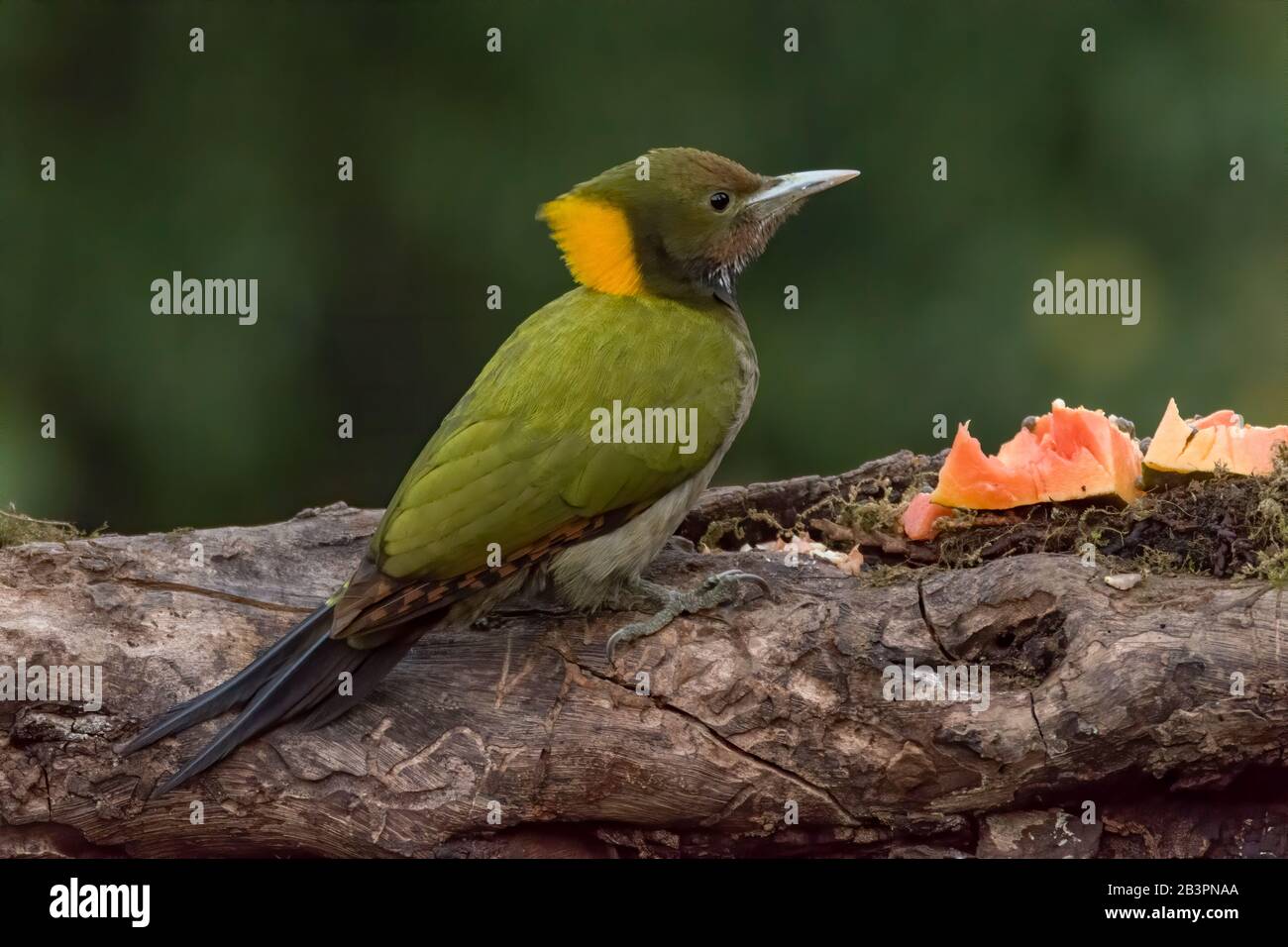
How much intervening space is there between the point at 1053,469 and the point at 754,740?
1.09m

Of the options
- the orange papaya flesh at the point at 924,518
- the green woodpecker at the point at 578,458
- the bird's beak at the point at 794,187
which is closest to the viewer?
the green woodpecker at the point at 578,458

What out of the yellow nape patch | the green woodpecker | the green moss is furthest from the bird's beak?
the green moss

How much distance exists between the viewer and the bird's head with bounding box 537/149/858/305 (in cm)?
409

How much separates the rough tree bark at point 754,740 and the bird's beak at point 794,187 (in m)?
1.18

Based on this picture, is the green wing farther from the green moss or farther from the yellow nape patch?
the green moss

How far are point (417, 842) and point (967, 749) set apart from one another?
49.8 inches

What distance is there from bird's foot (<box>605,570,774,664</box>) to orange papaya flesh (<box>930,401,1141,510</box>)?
0.60 m

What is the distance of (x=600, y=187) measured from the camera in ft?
13.4

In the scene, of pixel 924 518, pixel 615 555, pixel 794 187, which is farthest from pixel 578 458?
pixel 794 187

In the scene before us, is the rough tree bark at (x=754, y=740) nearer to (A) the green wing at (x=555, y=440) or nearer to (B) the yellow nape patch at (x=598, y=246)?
(A) the green wing at (x=555, y=440)

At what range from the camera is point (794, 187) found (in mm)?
4250

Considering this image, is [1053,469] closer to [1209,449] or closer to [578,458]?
[1209,449]

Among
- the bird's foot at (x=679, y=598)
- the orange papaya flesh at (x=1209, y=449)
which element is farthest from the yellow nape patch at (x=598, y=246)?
the orange papaya flesh at (x=1209, y=449)

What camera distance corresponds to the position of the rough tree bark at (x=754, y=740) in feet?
10.8
